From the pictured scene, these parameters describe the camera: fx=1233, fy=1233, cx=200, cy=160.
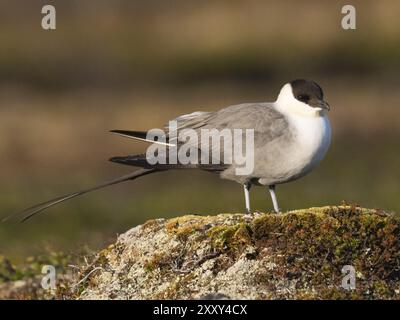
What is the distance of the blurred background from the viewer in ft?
57.3

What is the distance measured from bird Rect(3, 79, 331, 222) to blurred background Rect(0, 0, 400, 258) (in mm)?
4747

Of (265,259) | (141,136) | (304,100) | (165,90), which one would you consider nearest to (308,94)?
(304,100)

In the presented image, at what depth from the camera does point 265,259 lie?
803 centimetres

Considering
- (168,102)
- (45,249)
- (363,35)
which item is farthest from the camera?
(363,35)

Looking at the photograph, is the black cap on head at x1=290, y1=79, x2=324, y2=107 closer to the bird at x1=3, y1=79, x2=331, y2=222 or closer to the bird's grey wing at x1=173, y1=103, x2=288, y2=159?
the bird at x1=3, y1=79, x2=331, y2=222

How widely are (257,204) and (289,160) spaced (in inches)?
273

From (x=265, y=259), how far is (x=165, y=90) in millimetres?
15585

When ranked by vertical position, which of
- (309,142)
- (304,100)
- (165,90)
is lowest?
(165,90)

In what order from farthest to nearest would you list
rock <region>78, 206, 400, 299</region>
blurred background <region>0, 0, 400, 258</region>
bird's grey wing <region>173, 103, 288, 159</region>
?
blurred background <region>0, 0, 400, 258</region>
bird's grey wing <region>173, 103, 288, 159</region>
rock <region>78, 206, 400, 299</region>

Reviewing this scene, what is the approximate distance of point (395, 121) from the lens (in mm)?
20797

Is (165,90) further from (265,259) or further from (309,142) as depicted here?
(265,259)

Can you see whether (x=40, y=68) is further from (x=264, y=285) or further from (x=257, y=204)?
(x=264, y=285)

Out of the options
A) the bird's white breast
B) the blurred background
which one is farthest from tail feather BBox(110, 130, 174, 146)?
the blurred background

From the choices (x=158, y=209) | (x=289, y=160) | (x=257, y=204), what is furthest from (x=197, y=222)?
(x=158, y=209)
